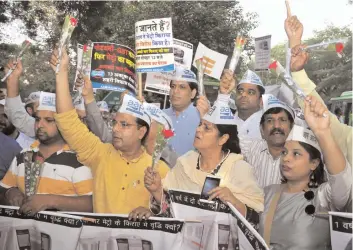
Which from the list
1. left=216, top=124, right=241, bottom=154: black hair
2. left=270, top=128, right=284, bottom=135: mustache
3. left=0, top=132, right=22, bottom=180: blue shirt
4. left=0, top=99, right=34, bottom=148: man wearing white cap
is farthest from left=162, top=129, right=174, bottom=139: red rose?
left=0, top=99, right=34, bottom=148: man wearing white cap

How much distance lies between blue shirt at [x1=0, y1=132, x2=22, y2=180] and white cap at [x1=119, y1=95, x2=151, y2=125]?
1059 millimetres

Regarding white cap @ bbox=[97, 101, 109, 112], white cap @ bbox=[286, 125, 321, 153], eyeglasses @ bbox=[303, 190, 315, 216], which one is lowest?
eyeglasses @ bbox=[303, 190, 315, 216]

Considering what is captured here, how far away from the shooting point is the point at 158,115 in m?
3.60

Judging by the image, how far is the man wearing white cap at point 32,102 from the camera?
3.92 meters

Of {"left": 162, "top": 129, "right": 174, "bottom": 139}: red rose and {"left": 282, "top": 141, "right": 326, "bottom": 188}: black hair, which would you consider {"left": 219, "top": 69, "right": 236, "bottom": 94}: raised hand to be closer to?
{"left": 162, "top": 129, "right": 174, "bottom": 139}: red rose

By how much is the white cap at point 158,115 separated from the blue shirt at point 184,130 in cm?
8

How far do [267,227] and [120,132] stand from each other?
1165 mm

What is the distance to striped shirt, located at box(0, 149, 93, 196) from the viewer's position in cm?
347

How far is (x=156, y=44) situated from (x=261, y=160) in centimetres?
110

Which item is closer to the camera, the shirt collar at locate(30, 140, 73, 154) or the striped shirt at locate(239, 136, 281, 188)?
the striped shirt at locate(239, 136, 281, 188)

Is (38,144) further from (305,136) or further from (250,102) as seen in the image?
(305,136)

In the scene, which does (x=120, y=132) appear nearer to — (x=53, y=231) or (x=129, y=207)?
(x=129, y=207)

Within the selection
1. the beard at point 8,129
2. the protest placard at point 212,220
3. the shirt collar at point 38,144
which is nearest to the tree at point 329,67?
the protest placard at point 212,220

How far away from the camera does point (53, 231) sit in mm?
3365
